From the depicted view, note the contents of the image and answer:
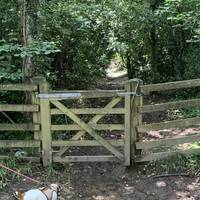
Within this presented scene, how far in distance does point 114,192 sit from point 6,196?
1.51 meters

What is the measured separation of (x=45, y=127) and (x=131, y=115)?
135 centimetres

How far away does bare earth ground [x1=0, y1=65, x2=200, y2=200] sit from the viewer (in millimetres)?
6059

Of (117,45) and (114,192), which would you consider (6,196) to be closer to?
(114,192)

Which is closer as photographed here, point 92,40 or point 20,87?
point 20,87

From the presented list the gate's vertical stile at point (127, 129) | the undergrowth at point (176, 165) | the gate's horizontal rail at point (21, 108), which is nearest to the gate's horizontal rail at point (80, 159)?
the gate's vertical stile at point (127, 129)

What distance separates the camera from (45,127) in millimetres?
6773

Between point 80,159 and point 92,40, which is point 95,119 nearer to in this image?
point 80,159

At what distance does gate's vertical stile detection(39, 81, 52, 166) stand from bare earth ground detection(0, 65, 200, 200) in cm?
22

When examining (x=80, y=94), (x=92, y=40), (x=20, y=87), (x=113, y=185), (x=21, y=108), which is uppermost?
(x=92, y=40)

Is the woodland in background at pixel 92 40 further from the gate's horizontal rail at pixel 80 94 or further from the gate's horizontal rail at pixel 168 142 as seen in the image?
the gate's horizontal rail at pixel 168 142

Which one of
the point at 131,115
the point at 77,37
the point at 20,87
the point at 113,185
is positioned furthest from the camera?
the point at 77,37

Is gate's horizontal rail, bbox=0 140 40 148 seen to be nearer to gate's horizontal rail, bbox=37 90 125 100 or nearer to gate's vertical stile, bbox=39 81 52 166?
gate's vertical stile, bbox=39 81 52 166

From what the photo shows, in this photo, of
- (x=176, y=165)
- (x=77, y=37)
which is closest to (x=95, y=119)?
(x=176, y=165)

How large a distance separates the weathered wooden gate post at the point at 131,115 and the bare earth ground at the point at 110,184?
1.06 ft
